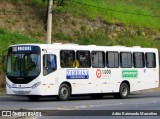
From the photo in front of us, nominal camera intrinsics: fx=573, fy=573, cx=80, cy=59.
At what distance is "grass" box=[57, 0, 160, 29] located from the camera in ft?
180

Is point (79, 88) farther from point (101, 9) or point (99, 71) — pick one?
point (101, 9)

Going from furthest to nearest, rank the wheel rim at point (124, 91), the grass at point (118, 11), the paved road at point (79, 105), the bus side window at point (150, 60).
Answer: the grass at point (118, 11) < the bus side window at point (150, 60) < the wheel rim at point (124, 91) < the paved road at point (79, 105)

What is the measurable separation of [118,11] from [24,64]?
3202cm

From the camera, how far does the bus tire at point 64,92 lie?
28.1 meters

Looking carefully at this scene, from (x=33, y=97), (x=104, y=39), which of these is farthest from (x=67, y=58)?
(x=104, y=39)

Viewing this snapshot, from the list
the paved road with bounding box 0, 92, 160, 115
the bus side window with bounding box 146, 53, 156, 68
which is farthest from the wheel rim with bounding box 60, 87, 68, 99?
the bus side window with bounding box 146, 53, 156, 68

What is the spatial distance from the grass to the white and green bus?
20776mm

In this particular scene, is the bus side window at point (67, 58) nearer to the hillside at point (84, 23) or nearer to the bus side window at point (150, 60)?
the bus side window at point (150, 60)

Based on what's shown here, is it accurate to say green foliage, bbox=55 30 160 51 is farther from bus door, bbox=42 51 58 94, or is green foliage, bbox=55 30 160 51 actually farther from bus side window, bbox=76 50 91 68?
bus door, bbox=42 51 58 94

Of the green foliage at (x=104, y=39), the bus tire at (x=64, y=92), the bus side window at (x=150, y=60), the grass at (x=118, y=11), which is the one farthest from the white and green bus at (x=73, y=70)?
the grass at (x=118, y=11)

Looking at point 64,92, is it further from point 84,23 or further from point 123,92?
point 84,23

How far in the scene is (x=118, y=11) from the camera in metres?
58.6

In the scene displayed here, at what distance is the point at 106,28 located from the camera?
54844mm

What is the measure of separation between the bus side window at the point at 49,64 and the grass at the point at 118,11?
24311 mm
